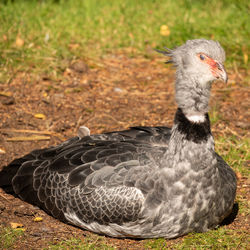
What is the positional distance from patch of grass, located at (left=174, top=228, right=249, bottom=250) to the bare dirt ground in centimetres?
98

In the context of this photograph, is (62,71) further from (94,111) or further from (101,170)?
(101,170)

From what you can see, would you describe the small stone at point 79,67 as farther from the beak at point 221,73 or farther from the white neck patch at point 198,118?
the beak at point 221,73

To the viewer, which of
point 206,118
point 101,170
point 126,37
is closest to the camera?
point 206,118

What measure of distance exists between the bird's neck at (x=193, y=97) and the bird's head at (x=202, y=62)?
32 mm

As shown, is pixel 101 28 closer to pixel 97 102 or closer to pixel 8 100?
pixel 97 102

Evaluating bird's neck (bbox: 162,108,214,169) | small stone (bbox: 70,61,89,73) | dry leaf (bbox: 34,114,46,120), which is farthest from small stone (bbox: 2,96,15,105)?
bird's neck (bbox: 162,108,214,169)

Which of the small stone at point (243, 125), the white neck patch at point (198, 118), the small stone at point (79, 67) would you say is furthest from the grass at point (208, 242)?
the small stone at point (79, 67)

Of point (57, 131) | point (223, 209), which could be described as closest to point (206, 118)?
point (223, 209)

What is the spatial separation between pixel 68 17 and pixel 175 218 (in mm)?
6106

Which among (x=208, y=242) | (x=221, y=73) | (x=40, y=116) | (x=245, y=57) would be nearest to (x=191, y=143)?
(x=221, y=73)

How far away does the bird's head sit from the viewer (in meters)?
4.41

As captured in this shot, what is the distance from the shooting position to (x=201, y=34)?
8945 millimetres

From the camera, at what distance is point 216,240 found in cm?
481

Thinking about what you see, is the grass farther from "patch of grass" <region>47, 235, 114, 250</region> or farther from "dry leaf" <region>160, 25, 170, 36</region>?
"dry leaf" <region>160, 25, 170, 36</region>
